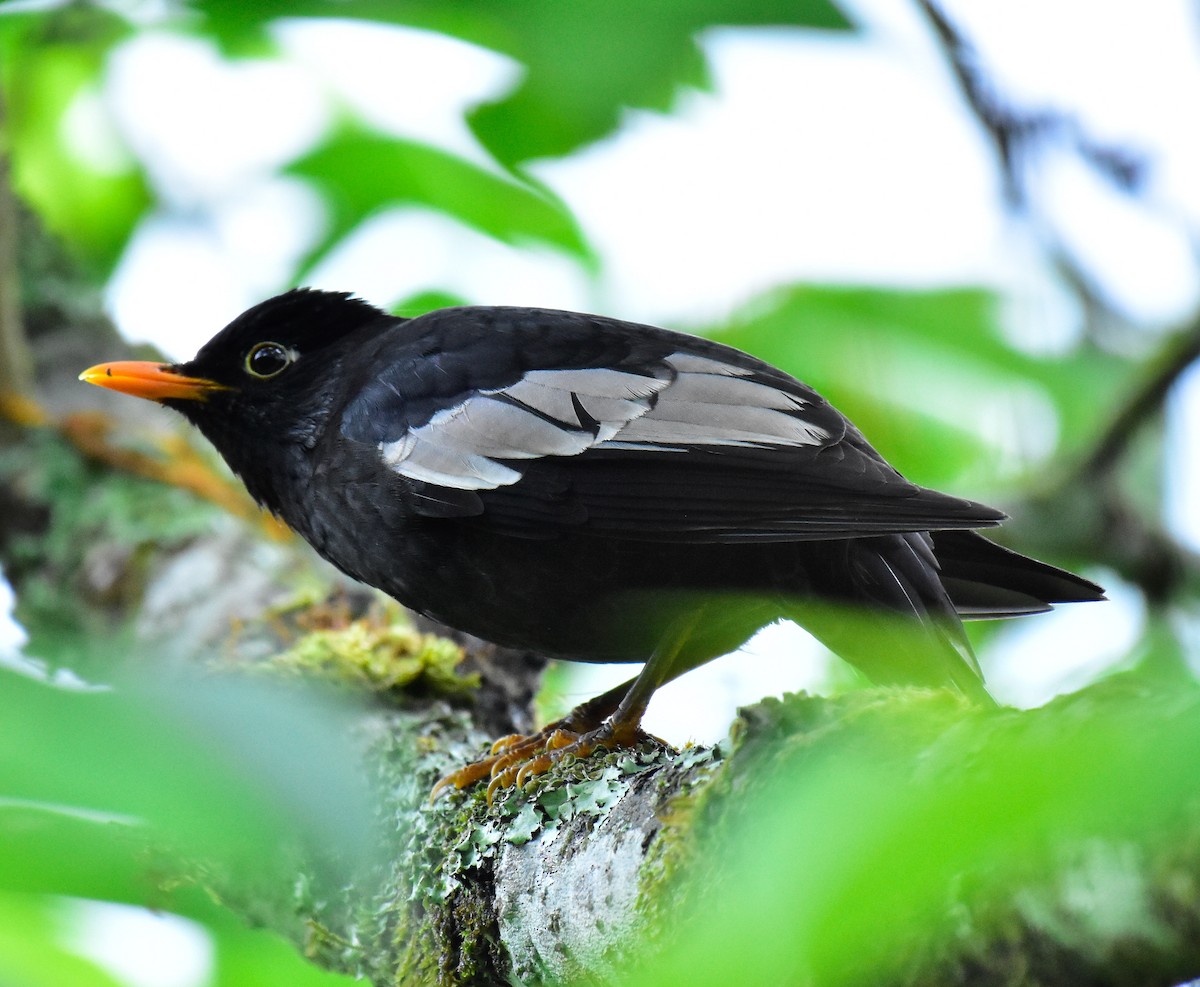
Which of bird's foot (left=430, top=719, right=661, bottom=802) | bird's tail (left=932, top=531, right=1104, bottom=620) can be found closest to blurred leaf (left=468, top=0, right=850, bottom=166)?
bird's foot (left=430, top=719, right=661, bottom=802)

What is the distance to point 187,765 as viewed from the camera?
3.78 feet

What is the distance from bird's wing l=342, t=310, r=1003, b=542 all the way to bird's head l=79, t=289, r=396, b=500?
0.51m

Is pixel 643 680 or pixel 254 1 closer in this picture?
pixel 254 1

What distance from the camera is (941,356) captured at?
5410 millimetres

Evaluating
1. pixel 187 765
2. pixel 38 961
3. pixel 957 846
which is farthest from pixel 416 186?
pixel 957 846

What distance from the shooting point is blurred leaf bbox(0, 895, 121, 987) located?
2330mm

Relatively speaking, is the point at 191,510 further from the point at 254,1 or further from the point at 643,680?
the point at 254,1

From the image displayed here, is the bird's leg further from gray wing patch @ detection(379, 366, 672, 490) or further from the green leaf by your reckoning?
the green leaf

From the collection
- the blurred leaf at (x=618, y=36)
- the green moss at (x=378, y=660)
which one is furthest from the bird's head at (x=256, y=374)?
the blurred leaf at (x=618, y=36)

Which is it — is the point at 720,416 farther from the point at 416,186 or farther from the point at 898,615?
the point at 416,186

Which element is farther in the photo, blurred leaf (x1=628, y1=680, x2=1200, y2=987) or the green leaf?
the green leaf

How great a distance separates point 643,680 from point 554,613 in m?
0.31

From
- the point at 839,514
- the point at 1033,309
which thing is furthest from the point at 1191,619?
the point at 839,514

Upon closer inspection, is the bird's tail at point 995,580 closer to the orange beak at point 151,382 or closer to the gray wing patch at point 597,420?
the gray wing patch at point 597,420
